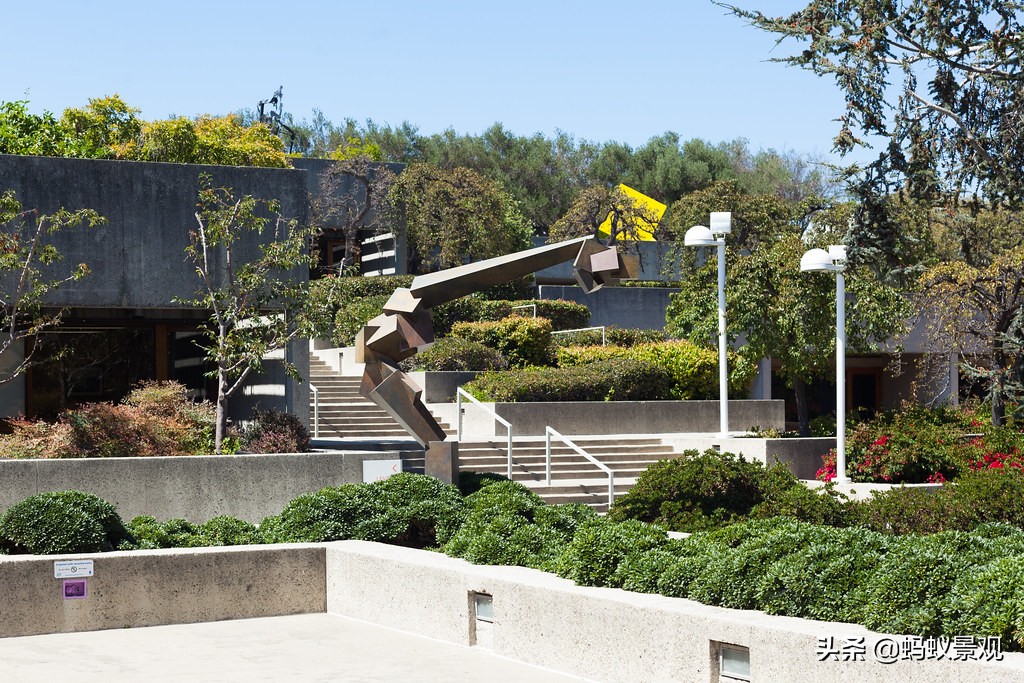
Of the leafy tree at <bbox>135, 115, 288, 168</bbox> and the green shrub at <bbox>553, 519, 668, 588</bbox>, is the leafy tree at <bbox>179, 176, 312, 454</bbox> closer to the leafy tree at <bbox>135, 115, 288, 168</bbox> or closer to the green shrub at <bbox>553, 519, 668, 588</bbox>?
the green shrub at <bbox>553, 519, 668, 588</bbox>

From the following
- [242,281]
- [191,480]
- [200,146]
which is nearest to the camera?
[191,480]

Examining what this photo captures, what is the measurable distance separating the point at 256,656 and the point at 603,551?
101 inches

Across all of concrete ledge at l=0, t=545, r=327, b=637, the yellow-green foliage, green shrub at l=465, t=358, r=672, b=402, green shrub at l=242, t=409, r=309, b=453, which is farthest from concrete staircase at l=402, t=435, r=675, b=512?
concrete ledge at l=0, t=545, r=327, b=637

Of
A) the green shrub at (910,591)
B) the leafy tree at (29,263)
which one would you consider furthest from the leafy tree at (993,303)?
the green shrub at (910,591)

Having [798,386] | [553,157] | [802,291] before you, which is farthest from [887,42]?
[553,157]

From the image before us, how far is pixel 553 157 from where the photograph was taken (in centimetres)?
5272

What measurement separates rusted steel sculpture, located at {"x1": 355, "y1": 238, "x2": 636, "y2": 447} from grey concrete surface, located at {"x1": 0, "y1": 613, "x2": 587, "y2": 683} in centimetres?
586

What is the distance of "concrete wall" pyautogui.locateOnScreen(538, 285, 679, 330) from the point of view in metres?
34.2

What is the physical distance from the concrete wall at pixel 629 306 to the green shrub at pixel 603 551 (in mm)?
24938

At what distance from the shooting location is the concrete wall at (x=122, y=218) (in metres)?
18.3

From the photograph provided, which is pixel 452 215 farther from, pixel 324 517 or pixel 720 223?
pixel 324 517

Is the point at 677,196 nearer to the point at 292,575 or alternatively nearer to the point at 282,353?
the point at 282,353

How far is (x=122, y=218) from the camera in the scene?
1877 cm

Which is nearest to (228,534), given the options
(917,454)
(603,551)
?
(603,551)
